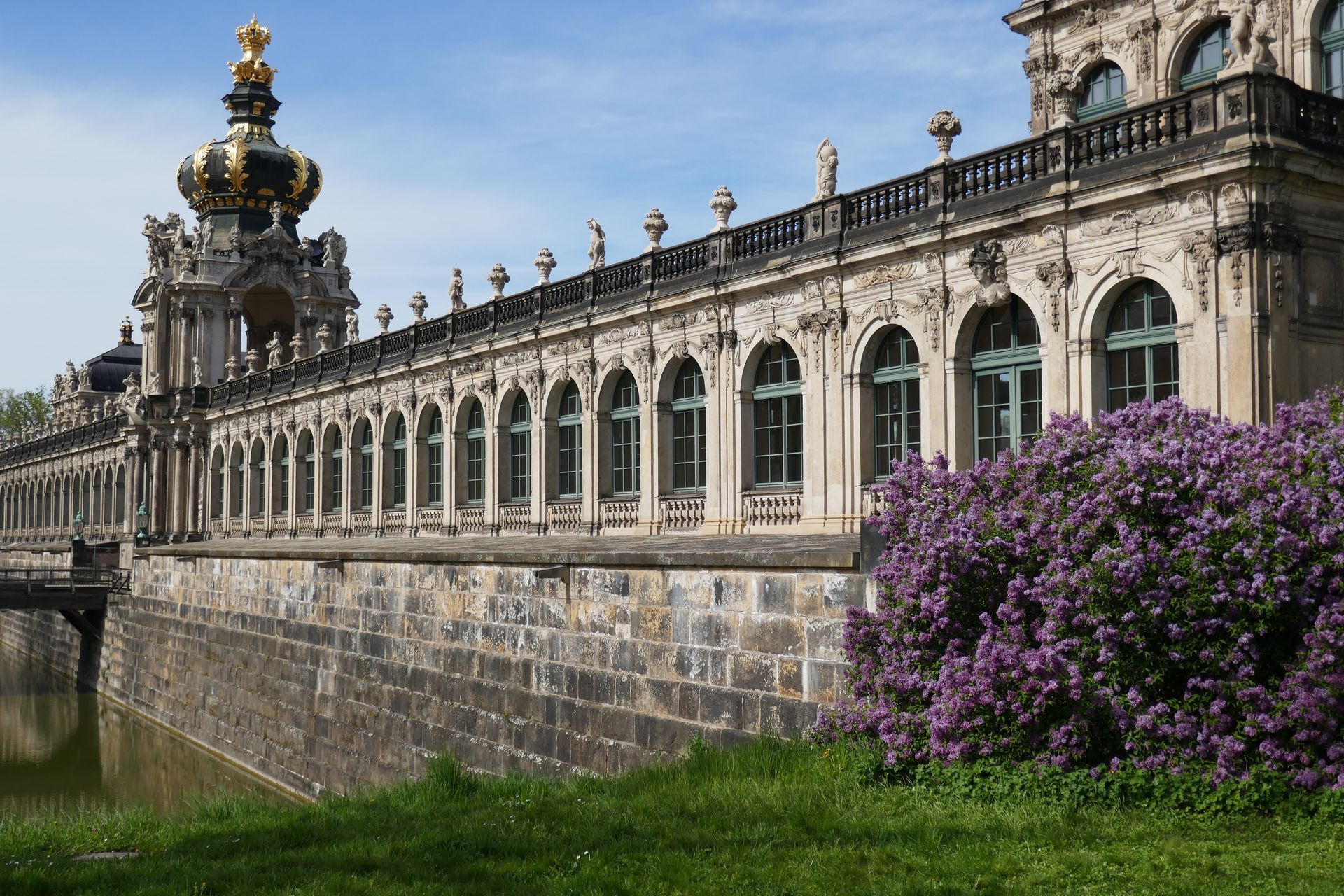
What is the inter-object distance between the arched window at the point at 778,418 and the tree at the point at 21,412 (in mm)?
95337

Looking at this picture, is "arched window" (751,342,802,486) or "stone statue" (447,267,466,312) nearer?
"arched window" (751,342,802,486)

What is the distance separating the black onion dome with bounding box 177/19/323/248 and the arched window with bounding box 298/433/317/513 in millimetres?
17458

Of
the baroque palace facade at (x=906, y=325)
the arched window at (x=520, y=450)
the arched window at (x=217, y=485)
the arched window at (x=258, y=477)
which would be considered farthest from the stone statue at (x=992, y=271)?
the arched window at (x=217, y=485)

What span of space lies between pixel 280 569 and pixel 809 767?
61.8 feet

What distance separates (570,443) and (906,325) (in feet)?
35.3

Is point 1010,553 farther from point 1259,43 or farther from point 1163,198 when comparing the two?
point 1259,43

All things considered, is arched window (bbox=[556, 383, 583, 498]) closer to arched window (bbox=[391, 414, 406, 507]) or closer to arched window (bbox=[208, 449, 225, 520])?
arched window (bbox=[391, 414, 406, 507])

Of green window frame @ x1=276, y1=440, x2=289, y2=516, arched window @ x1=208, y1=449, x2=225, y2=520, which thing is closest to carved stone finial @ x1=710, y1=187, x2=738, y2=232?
green window frame @ x1=276, y1=440, x2=289, y2=516

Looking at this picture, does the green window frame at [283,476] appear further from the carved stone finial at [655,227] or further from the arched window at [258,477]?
the carved stone finial at [655,227]

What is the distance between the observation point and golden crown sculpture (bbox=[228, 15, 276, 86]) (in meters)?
60.4

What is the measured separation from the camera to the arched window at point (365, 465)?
39.6 meters

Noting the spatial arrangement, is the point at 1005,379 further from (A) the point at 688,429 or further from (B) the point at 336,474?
(B) the point at 336,474

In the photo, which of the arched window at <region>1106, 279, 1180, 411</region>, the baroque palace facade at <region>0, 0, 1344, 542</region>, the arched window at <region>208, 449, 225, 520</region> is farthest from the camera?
the arched window at <region>208, 449, 225, 520</region>

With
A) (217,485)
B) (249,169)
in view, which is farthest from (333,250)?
(217,485)
